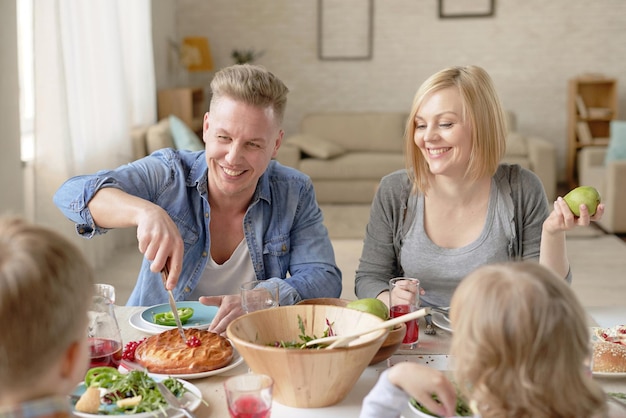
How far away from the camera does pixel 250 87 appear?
1.89 meters

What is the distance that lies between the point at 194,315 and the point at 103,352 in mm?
375

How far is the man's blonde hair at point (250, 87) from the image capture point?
188 cm

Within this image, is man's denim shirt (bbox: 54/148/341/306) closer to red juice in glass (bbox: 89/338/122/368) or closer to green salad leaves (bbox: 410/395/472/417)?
red juice in glass (bbox: 89/338/122/368)

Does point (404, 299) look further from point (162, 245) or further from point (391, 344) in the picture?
point (162, 245)

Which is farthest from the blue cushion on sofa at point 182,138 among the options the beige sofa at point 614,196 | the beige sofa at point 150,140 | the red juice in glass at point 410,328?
the red juice in glass at point 410,328

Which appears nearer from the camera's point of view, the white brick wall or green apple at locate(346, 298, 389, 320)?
green apple at locate(346, 298, 389, 320)

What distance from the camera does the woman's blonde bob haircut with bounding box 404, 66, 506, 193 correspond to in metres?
2.04

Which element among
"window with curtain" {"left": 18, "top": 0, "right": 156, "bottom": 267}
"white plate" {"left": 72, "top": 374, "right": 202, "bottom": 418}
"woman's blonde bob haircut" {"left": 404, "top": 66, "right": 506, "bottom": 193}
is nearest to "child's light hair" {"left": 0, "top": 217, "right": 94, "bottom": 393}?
"white plate" {"left": 72, "top": 374, "right": 202, "bottom": 418}

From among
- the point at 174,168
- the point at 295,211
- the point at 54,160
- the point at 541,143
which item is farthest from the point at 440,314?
the point at 541,143

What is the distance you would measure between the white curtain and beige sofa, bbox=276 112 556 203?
154 cm

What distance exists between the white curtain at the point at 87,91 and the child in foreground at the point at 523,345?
11.7 ft

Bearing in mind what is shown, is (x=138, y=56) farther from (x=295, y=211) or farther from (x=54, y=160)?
(x=295, y=211)

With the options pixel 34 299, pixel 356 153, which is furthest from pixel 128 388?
pixel 356 153

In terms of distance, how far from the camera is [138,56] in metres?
6.08
